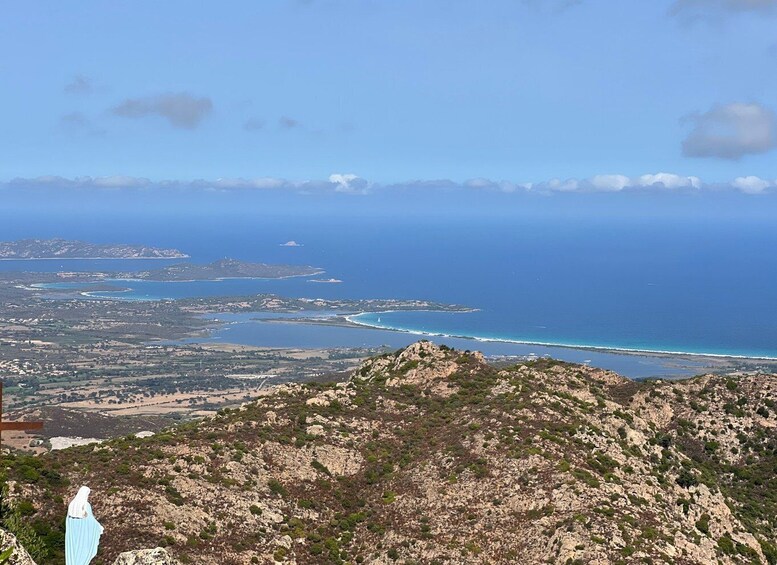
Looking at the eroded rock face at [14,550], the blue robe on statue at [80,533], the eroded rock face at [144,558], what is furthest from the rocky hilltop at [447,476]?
the blue robe on statue at [80,533]

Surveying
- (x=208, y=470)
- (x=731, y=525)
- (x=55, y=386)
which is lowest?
(x=55, y=386)

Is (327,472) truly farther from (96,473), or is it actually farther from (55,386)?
(55,386)

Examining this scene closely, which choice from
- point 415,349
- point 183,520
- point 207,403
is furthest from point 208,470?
point 207,403

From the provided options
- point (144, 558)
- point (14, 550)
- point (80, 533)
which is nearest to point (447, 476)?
point (144, 558)

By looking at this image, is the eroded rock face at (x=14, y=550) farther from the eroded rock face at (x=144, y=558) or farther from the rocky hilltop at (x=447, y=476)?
the rocky hilltop at (x=447, y=476)

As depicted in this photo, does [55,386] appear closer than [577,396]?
No

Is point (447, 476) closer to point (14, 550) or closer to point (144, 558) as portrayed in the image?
point (144, 558)
